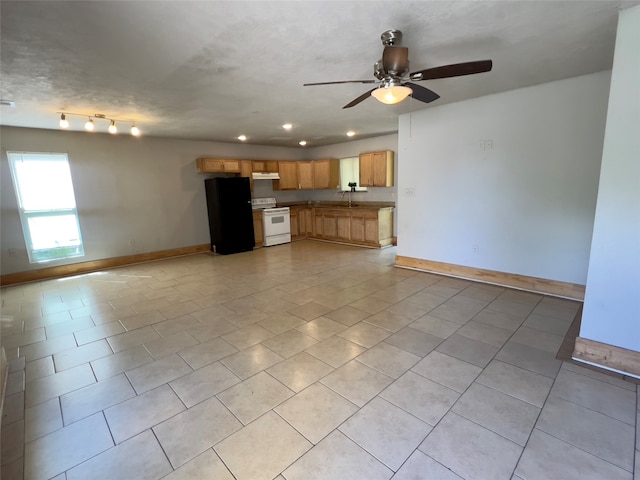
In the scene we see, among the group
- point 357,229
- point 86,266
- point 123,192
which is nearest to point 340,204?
point 357,229

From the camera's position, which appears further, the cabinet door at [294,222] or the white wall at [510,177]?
the cabinet door at [294,222]

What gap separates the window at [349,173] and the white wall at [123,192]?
292cm

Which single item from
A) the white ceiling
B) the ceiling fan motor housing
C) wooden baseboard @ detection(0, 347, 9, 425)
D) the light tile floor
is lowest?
the light tile floor

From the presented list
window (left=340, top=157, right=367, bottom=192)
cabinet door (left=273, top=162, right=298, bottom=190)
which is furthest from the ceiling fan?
cabinet door (left=273, top=162, right=298, bottom=190)

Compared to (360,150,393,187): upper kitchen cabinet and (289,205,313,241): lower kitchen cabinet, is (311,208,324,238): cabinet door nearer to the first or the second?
(289,205,313,241): lower kitchen cabinet

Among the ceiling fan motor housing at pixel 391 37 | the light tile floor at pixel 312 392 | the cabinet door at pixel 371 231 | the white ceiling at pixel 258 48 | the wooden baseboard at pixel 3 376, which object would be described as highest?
the white ceiling at pixel 258 48

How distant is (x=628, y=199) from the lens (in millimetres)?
2053

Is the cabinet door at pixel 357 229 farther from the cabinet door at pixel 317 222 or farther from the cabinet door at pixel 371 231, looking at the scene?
the cabinet door at pixel 317 222

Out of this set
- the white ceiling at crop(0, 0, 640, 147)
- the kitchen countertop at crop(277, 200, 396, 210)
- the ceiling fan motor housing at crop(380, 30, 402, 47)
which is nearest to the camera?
the white ceiling at crop(0, 0, 640, 147)

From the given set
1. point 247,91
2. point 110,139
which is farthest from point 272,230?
point 247,91

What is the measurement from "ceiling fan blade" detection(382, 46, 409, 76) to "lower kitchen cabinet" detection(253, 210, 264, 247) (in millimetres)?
5396

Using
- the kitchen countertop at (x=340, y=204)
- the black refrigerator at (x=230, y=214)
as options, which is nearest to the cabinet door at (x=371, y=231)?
the kitchen countertop at (x=340, y=204)

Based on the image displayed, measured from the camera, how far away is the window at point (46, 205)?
475 centimetres

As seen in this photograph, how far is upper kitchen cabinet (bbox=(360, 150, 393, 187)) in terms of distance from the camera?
20.9ft
